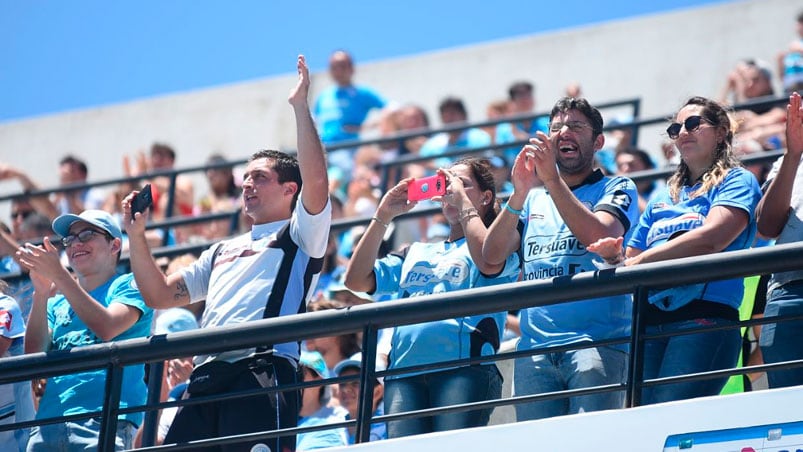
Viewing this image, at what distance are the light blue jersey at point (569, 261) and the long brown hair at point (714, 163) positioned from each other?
221 millimetres

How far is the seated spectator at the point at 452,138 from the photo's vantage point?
34.6 feet

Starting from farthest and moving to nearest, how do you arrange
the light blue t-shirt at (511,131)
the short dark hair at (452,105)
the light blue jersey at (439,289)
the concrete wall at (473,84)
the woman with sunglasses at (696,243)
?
the concrete wall at (473,84)
the short dark hair at (452,105)
the light blue t-shirt at (511,131)
the light blue jersey at (439,289)
the woman with sunglasses at (696,243)

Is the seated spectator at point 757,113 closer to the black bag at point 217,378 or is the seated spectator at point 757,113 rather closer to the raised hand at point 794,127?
the raised hand at point 794,127

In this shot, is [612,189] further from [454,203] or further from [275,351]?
[275,351]

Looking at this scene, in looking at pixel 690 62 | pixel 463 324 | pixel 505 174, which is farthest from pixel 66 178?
pixel 463 324

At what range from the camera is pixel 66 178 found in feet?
38.1

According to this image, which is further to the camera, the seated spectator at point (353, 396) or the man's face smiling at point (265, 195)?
the seated spectator at point (353, 396)

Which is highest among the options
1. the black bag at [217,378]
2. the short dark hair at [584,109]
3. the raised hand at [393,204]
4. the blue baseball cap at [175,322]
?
the short dark hair at [584,109]

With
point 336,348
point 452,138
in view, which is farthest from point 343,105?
point 336,348

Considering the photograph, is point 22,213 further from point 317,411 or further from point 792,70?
point 792,70

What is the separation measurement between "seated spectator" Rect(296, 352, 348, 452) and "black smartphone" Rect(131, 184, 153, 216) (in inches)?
42.9

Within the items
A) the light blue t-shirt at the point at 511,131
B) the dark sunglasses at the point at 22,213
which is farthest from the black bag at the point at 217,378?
the dark sunglasses at the point at 22,213

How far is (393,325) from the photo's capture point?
501cm

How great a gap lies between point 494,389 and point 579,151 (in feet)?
3.46
